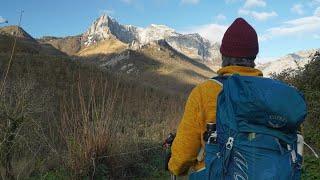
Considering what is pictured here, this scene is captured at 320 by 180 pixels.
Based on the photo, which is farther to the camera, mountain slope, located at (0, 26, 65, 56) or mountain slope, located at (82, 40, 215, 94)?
mountain slope, located at (82, 40, 215, 94)

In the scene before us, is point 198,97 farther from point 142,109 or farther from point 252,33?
point 142,109

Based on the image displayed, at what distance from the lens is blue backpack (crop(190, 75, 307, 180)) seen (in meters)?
2.71

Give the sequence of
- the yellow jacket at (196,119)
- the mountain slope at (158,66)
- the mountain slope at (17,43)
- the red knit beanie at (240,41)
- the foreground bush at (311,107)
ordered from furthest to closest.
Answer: the mountain slope at (158,66)
the foreground bush at (311,107)
the mountain slope at (17,43)
the red knit beanie at (240,41)
the yellow jacket at (196,119)

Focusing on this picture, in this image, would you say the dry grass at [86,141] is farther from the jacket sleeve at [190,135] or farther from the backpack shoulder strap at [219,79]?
the backpack shoulder strap at [219,79]

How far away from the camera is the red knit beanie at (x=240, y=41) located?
124 inches

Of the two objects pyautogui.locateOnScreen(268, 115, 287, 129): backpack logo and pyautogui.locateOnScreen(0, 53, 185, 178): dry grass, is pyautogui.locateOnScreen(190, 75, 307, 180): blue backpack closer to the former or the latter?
pyautogui.locateOnScreen(268, 115, 287, 129): backpack logo

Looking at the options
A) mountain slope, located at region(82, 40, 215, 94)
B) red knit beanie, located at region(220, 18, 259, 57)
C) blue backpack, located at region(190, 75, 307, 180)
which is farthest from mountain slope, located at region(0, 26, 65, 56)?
mountain slope, located at region(82, 40, 215, 94)

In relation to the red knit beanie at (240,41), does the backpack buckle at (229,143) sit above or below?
below

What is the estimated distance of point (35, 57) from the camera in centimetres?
4041

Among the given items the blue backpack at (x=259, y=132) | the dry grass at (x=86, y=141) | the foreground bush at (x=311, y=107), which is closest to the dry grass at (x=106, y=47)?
the foreground bush at (x=311, y=107)

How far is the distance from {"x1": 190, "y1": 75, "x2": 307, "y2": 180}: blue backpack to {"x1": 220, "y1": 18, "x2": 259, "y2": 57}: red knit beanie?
360mm

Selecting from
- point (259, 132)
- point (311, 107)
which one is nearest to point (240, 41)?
point (259, 132)

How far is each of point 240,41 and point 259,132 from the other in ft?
2.20

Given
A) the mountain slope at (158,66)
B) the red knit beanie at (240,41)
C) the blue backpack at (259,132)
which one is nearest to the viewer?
the blue backpack at (259,132)
